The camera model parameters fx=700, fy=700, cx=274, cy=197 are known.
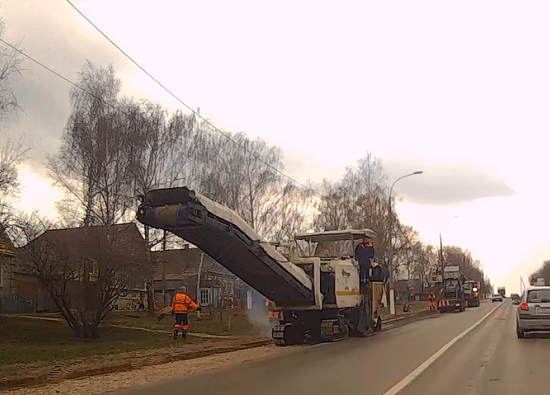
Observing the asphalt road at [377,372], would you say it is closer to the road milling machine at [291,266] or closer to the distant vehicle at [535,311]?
the distant vehicle at [535,311]

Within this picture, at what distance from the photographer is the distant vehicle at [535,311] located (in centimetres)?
2003

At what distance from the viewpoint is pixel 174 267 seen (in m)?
62.7

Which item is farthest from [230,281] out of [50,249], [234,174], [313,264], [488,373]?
[488,373]

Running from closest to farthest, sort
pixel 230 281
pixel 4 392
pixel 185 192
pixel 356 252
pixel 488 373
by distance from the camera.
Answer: pixel 4 392
pixel 488 373
pixel 185 192
pixel 356 252
pixel 230 281

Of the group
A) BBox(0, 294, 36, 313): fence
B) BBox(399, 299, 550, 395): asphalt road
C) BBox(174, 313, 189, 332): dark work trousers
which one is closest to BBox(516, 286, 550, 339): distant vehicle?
BBox(399, 299, 550, 395): asphalt road

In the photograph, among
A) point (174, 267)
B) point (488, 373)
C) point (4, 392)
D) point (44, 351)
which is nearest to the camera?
point (4, 392)

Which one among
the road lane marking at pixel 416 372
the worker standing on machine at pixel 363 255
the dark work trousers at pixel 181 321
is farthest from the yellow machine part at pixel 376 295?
the dark work trousers at pixel 181 321

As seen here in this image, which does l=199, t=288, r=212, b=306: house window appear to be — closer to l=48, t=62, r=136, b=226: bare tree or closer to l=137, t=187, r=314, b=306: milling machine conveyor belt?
l=48, t=62, r=136, b=226: bare tree

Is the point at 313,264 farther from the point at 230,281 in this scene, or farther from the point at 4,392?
the point at 230,281

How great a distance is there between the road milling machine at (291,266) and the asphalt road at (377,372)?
1353 mm

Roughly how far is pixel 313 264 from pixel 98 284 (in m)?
7.56

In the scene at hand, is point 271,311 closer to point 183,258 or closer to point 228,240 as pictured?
point 228,240

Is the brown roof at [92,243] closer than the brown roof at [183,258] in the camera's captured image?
Yes

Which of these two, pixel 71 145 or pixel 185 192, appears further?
pixel 71 145
